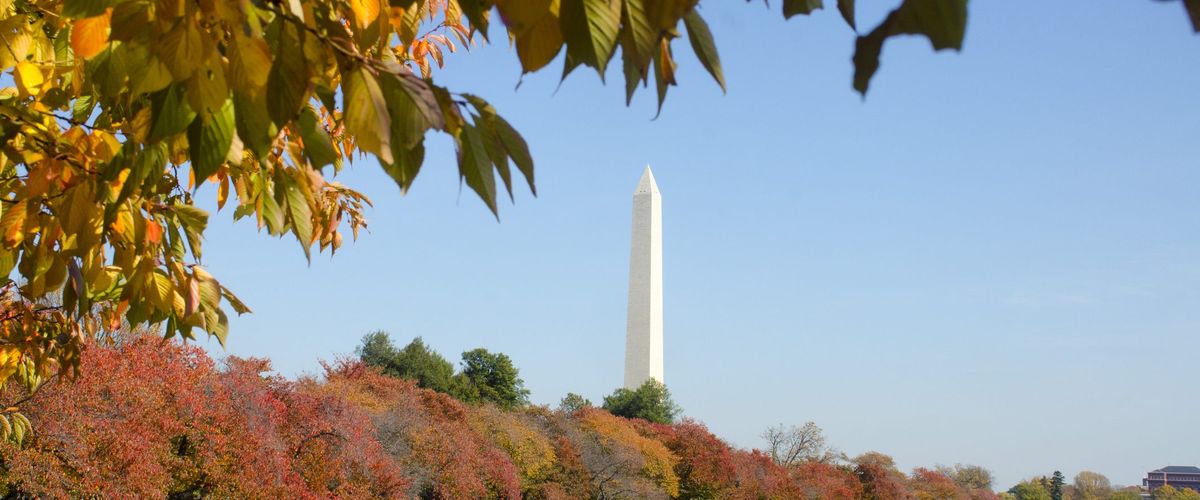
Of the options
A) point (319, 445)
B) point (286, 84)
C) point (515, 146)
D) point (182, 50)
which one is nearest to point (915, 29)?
point (515, 146)

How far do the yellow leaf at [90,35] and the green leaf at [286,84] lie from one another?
17.9 inches

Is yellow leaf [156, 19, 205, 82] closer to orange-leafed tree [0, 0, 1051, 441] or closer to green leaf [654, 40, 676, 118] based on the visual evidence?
orange-leafed tree [0, 0, 1051, 441]

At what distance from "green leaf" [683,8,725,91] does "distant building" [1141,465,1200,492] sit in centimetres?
8861

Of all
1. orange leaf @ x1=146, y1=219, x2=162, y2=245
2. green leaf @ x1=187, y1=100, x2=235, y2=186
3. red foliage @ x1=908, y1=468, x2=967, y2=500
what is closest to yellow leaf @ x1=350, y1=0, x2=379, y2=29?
green leaf @ x1=187, y1=100, x2=235, y2=186


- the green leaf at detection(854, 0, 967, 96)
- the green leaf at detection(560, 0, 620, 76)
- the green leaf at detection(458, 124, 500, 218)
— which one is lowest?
the green leaf at detection(854, 0, 967, 96)

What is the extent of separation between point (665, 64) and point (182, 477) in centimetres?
1285

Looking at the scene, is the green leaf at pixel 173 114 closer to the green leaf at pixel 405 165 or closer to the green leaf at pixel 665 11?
the green leaf at pixel 405 165

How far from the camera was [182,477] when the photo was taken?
1241 cm

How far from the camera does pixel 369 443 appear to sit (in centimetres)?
1619

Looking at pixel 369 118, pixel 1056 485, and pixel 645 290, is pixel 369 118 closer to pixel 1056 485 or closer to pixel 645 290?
pixel 645 290

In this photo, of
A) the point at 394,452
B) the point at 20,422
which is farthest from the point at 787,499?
the point at 20,422

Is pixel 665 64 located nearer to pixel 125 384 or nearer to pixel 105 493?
pixel 105 493

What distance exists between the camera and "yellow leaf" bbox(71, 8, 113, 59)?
137 centimetres

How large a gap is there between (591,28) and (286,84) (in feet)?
1.19
